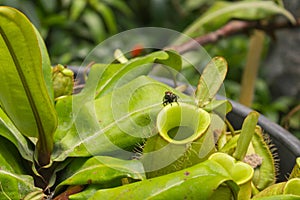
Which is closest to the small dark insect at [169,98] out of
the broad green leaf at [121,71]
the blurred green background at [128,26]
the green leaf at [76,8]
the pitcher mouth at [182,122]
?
the pitcher mouth at [182,122]

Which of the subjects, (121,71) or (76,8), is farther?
(76,8)

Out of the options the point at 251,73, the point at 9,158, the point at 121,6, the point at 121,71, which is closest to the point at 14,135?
the point at 9,158

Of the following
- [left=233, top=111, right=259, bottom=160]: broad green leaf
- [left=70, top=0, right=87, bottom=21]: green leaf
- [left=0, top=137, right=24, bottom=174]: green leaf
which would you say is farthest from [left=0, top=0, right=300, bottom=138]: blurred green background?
[left=233, top=111, right=259, bottom=160]: broad green leaf

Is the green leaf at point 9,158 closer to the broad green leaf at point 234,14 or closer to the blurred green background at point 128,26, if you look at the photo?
the broad green leaf at point 234,14

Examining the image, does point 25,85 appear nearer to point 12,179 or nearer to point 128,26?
point 12,179

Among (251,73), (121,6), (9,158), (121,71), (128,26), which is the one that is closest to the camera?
(9,158)

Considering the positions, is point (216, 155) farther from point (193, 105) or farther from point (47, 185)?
point (47, 185)
